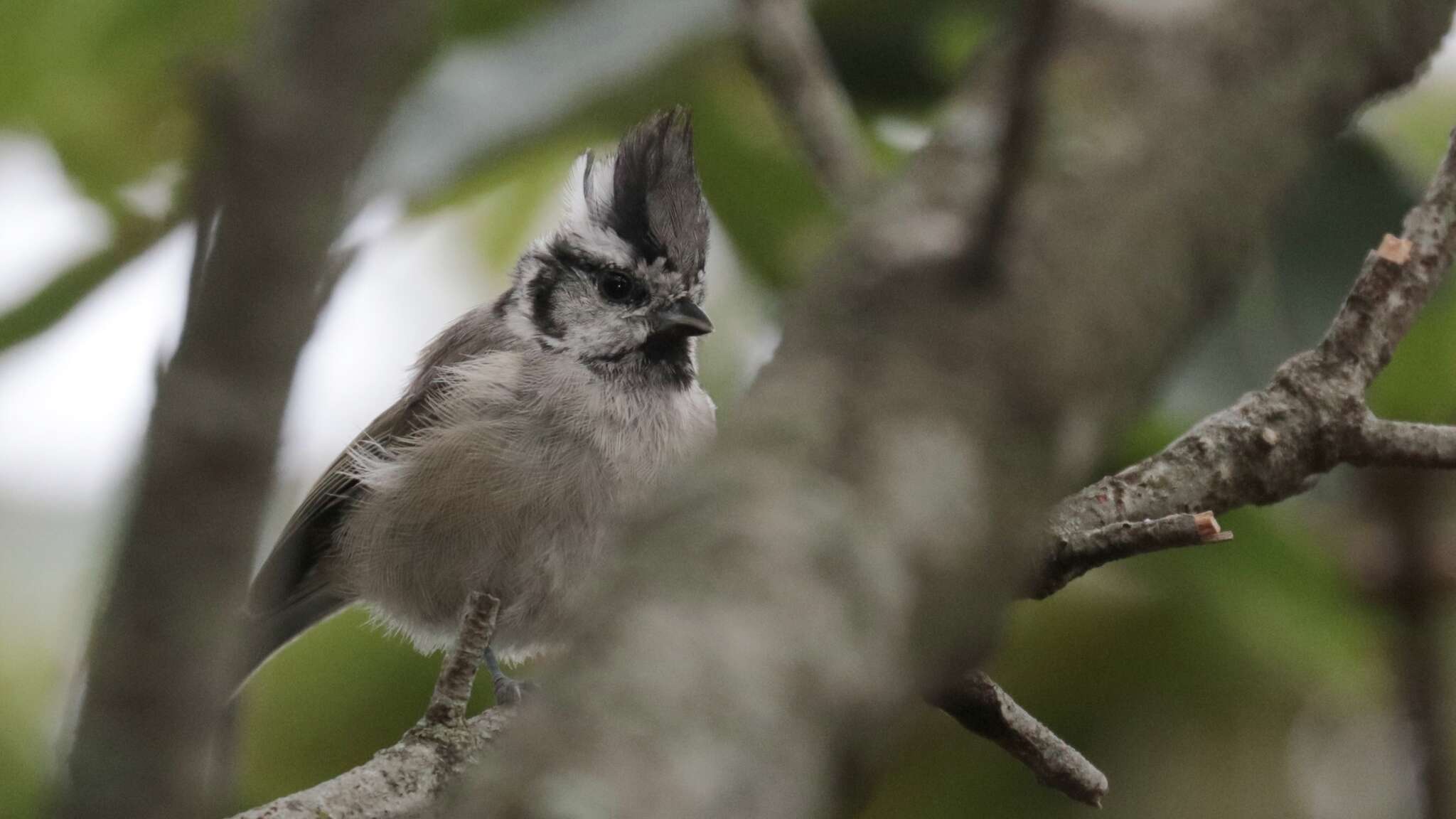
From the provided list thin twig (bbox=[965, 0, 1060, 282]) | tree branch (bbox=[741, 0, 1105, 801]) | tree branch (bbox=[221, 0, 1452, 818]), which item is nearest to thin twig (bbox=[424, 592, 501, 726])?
tree branch (bbox=[741, 0, 1105, 801])

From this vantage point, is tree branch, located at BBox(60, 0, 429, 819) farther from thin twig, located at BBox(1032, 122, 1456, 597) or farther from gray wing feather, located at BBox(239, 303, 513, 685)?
gray wing feather, located at BBox(239, 303, 513, 685)

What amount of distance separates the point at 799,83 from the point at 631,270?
1.10 m

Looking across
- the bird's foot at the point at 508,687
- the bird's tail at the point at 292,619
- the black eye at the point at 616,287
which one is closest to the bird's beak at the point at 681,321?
the black eye at the point at 616,287

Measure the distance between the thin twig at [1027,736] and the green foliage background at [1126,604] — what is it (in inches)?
51.5

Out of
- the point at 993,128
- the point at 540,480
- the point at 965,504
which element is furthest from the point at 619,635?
the point at 540,480

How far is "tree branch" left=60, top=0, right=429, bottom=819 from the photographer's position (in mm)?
901

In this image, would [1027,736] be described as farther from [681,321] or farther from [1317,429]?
[681,321]

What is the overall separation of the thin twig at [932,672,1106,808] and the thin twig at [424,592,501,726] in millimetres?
702

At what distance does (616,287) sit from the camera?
4242 mm

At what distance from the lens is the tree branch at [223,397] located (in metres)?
0.90

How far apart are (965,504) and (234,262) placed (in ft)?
1.69

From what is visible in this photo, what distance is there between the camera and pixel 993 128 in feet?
3.82

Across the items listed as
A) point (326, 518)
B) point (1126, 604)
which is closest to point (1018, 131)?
point (1126, 604)

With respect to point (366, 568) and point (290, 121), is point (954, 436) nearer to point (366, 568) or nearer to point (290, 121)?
point (290, 121)
